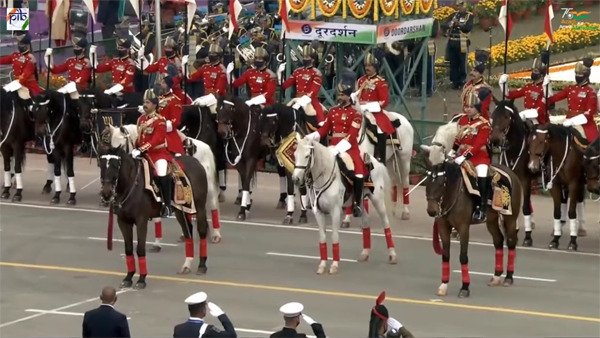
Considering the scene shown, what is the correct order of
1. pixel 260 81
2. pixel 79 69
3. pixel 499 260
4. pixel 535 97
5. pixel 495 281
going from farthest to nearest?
pixel 79 69 → pixel 260 81 → pixel 535 97 → pixel 495 281 → pixel 499 260

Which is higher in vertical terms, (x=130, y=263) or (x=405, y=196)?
(x=405, y=196)

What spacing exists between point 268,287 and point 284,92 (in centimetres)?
1179

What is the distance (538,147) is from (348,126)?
372cm

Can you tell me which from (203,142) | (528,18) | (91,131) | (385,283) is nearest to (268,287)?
(385,283)

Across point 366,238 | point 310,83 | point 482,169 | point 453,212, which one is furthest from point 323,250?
point 310,83

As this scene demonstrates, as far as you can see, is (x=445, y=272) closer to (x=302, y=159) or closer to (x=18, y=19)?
(x=302, y=159)

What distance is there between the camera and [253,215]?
1437 inches

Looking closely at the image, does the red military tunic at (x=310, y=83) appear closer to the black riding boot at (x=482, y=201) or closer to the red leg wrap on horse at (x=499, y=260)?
the red leg wrap on horse at (x=499, y=260)

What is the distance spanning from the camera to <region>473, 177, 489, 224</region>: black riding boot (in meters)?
29.2

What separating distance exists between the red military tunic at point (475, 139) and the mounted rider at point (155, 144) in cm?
486

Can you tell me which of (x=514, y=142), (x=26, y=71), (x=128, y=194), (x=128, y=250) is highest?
(x=26, y=71)

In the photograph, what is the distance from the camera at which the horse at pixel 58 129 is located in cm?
3691

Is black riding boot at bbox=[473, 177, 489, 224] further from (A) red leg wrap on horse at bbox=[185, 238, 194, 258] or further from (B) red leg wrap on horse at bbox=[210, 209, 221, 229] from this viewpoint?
(B) red leg wrap on horse at bbox=[210, 209, 221, 229]

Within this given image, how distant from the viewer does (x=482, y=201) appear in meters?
29.3
